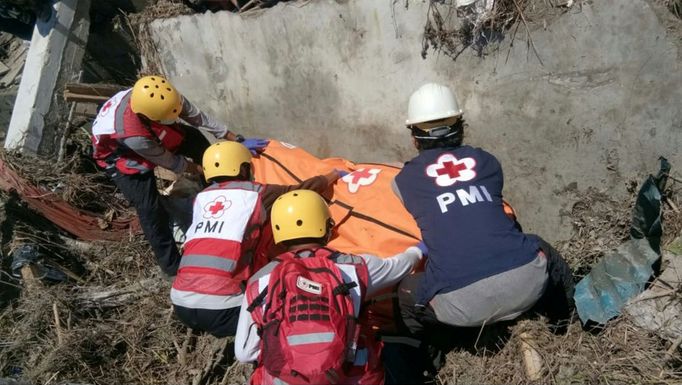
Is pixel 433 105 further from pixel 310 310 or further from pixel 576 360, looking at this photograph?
pixel 576 360

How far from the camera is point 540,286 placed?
2867 millimetres

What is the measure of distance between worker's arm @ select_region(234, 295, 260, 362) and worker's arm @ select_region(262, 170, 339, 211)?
969mm

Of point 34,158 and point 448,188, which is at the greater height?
point 448,188

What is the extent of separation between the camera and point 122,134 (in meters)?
4.20

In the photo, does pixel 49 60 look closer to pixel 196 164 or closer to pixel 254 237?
pixel 196 164

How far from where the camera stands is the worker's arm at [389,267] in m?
2.92

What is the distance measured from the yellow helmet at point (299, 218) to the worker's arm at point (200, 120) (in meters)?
1.64

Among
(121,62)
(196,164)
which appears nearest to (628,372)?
(196,164)

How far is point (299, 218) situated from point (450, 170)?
34.4 inches

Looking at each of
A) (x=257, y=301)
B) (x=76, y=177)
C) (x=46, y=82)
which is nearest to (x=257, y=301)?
(x=257, y=301)

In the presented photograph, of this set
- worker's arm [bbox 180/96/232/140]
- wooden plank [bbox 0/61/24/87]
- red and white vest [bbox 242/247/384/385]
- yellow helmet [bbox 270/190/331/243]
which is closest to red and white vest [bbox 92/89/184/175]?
worker's arm [bbox 180/96/232/140]

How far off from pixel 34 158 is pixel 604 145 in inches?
192

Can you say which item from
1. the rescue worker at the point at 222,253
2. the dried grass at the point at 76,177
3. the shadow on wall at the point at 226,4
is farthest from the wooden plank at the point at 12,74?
the rescue worker at the point at 222,253

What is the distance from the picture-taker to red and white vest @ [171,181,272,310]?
334 cm
